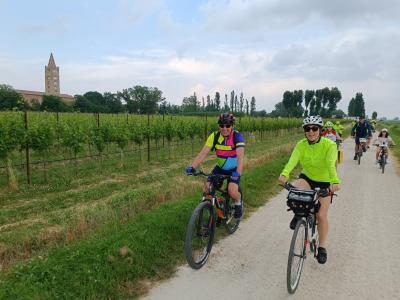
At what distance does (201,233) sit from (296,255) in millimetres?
1339

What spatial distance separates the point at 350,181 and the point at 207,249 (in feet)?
25.5

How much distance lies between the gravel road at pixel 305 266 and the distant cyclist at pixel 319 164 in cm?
45

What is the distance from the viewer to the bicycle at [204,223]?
176 inches

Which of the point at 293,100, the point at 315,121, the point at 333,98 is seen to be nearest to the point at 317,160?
the point at 315,121

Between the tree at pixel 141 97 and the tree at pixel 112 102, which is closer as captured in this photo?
the tree at pixel 112 102

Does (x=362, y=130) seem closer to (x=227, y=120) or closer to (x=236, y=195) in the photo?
(x=236, y=195)

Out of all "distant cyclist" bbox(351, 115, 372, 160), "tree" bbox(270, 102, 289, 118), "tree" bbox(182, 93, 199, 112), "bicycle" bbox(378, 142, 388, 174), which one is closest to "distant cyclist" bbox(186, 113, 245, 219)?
"bicycle" bbox(378, 142, 388, 174)

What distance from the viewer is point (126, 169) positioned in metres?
15.0

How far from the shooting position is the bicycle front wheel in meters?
3.89

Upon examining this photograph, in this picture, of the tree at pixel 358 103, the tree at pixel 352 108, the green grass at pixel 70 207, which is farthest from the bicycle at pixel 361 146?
the tree at pixel 352 108

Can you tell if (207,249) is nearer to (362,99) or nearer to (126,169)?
(126,169)

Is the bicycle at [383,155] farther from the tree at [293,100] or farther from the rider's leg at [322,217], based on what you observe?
the tree at [293,100]

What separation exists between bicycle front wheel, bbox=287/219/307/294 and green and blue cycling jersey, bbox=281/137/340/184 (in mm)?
687

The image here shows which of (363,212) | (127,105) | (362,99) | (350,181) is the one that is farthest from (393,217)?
(362,99)
